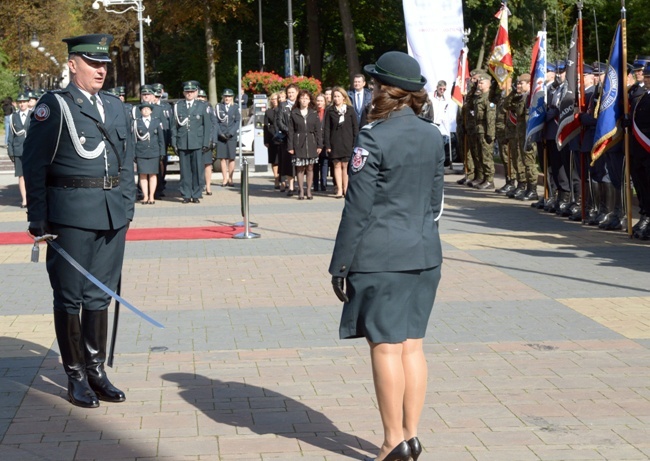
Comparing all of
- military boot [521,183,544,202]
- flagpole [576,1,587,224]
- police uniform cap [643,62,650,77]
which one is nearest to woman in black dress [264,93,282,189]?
military boot [521,183,544,202]

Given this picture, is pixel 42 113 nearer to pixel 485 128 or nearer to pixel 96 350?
pixel 96 350

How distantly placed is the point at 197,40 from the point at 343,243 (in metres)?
56.4

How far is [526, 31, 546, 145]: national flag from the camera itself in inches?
658

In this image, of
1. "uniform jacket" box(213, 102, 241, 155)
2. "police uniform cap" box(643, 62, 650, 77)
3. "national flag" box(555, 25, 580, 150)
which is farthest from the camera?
"uniform jacket" box(213, 102, 241, 155)

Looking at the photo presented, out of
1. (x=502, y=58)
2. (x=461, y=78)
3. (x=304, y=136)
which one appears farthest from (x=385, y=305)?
(x=461, y=78)

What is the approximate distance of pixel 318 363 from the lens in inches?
293

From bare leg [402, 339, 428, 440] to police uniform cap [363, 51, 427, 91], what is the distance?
116 cm

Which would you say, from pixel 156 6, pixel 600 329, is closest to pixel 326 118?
pixel 600 329

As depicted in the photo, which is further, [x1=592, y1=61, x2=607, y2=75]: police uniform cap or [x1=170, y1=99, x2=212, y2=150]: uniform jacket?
[x1=170, y1=99, x2=212, y2=150]: uniform jacket

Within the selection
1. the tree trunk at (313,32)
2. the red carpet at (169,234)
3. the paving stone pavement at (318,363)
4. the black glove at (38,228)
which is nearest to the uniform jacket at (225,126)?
the red carpet at (169,234)

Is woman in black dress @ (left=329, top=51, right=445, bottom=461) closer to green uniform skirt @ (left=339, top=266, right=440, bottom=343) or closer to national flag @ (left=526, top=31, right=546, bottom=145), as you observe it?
green uniform skirt @ (left=339, top=266, right=440, bottom=343)

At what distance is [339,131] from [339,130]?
17mm

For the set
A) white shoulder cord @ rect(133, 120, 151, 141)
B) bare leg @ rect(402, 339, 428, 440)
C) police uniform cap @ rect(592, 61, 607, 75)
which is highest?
police uniform cap @ rect(592, 61, 607, 75)

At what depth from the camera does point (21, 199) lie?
2139 centimetres
